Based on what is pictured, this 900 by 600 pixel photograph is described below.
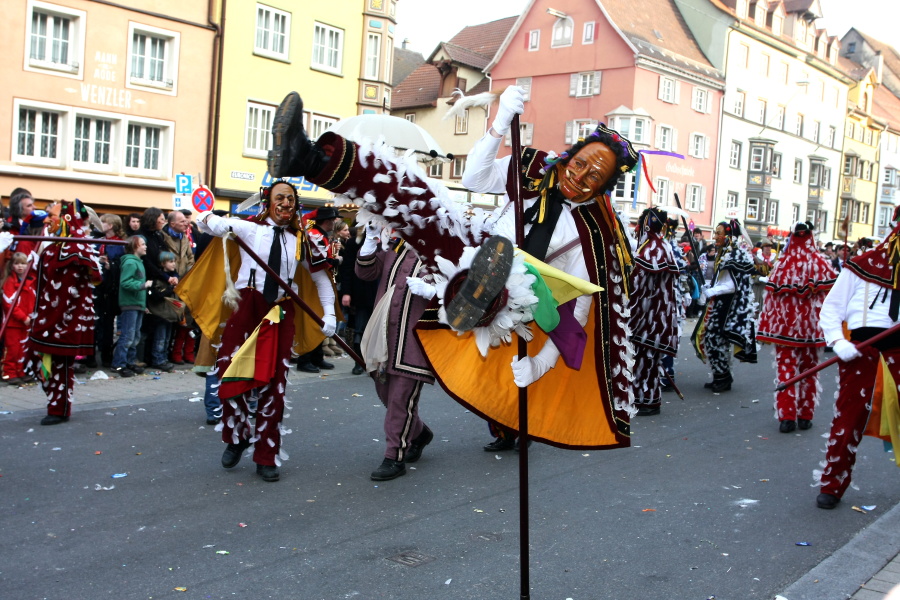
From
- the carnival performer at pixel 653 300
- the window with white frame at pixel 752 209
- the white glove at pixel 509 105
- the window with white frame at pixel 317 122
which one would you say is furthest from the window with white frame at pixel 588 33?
the white glove at pixel 509 105

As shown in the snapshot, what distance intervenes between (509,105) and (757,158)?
4807 cm

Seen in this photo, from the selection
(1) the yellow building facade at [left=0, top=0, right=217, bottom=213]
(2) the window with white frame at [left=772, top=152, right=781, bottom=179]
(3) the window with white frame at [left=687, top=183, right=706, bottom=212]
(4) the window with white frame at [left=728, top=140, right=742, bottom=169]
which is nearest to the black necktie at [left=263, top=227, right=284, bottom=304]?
(1) the yellow building facade at [left=0, top=0, right=217, bottom=213]

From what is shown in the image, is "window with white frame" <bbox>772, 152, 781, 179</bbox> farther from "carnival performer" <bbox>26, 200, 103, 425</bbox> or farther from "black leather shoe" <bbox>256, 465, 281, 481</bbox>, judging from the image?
"black leather shoe" <bbox>256, 465, 281, 481</bbox>

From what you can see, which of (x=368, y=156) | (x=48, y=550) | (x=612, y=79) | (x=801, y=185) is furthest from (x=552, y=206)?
(x=801, y=185)

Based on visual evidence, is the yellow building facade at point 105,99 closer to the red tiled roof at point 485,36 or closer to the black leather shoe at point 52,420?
the black leather shoe at point 52,420

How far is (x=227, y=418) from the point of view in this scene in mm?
6039

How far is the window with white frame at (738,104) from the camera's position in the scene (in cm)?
4544

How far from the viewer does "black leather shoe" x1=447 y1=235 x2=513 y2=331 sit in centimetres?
304

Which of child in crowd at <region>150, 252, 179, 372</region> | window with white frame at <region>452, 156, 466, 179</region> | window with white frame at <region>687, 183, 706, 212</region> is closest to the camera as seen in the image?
child in crowd at <region>150, 252, 179, 372</region>

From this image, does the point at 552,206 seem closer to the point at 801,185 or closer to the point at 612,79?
the point at 612,79

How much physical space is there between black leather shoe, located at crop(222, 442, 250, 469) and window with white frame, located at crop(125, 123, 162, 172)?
20.0 m

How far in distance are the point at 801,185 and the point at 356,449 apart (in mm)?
51449

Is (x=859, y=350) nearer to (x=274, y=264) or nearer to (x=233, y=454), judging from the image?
(x=274, y=264)

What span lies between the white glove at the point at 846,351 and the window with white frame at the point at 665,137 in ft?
120
